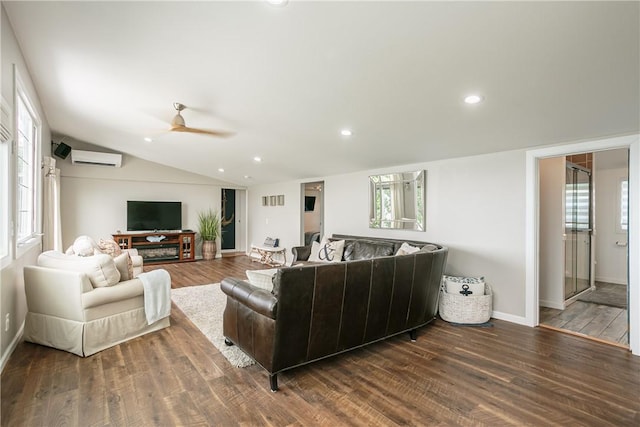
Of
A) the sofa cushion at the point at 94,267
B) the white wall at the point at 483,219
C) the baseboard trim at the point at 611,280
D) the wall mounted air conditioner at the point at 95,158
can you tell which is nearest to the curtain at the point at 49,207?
the wall mounted air conditioner at the point at 95,158

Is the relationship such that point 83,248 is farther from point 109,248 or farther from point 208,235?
point 208,235

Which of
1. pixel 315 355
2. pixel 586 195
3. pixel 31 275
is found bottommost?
pixel 315 355

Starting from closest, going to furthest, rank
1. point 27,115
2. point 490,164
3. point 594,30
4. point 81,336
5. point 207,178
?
point 594,30 < point 81,336 < point 27,115 < point 490,164 < point 207,178

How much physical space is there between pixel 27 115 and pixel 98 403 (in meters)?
3.49

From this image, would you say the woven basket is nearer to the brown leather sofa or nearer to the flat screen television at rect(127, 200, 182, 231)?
the brown leather sofa

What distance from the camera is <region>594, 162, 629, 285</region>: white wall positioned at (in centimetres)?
565

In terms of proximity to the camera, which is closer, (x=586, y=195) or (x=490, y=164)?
(x=490, y=164)

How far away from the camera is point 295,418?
79.4 inches

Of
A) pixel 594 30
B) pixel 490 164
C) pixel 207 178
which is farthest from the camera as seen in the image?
pixel 207 178

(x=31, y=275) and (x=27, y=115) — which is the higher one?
(x=27, y=115)

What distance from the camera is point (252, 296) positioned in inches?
98.5

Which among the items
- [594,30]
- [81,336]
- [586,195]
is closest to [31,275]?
[81,336]

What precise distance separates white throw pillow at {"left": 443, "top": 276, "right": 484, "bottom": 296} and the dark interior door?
6.90 metres

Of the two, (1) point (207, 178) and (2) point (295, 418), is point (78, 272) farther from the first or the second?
(1) point (207, 178)
